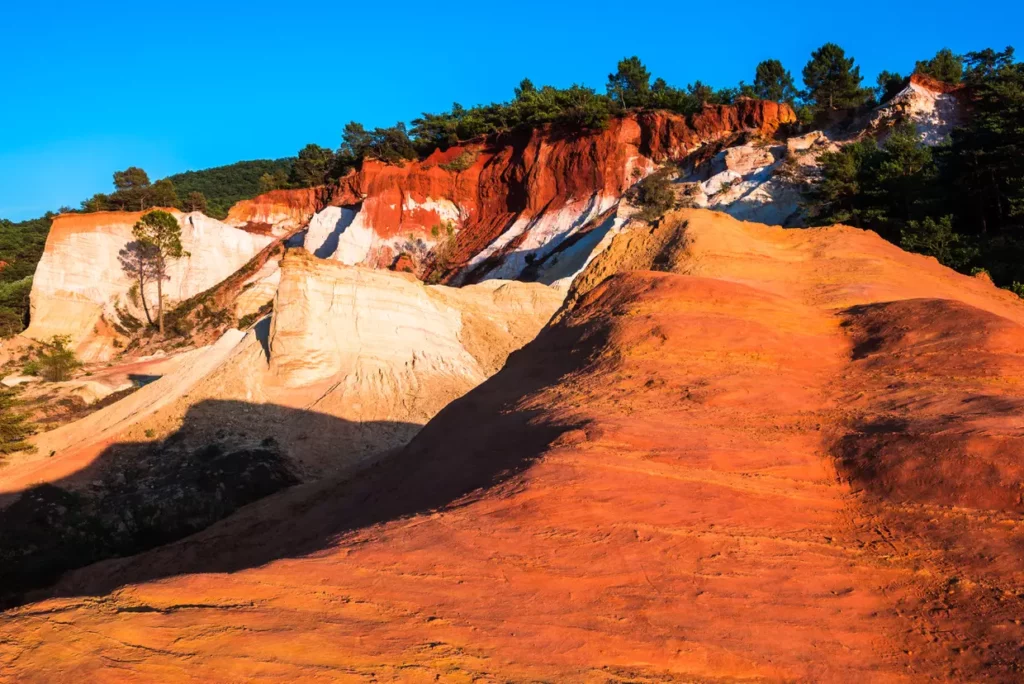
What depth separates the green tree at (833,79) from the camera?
45281 millimetres

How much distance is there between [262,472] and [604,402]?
10.8 metres

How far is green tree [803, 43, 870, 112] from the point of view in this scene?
1783 inches

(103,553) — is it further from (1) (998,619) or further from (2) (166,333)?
(2) (166,333)

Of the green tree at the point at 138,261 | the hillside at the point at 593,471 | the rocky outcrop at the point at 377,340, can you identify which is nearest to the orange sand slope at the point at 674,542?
the hillside at the point at 593,471

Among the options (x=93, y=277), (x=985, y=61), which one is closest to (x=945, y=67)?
(x=985, y=61)

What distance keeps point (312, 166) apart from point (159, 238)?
23.0m

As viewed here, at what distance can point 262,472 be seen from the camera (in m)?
15.9

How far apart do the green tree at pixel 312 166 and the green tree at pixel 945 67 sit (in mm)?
46988

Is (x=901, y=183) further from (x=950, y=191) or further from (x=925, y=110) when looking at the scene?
(x=925, y=110)

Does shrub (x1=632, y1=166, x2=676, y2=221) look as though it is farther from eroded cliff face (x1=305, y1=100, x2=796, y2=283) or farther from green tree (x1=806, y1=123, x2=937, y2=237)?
green tree (x1=806, y1=123, x2=937, y2=237)

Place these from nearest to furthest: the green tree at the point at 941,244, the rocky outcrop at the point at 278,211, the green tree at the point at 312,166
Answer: the green tree at the point at 941,244 < the rocky outcrop at the point at 278,211 < the green tree at the point at 312,166

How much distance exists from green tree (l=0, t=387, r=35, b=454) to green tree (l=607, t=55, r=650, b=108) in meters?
43.5

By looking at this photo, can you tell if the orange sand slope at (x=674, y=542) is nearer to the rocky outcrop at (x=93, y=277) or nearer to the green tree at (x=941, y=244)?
the green tree at (x=941, y=244)

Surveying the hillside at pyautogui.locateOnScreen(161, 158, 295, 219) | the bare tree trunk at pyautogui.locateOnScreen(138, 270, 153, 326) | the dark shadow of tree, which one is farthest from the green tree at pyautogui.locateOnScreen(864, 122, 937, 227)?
the hillside at pyautogui.locateOnScreen(161, 158, 295, 219)
